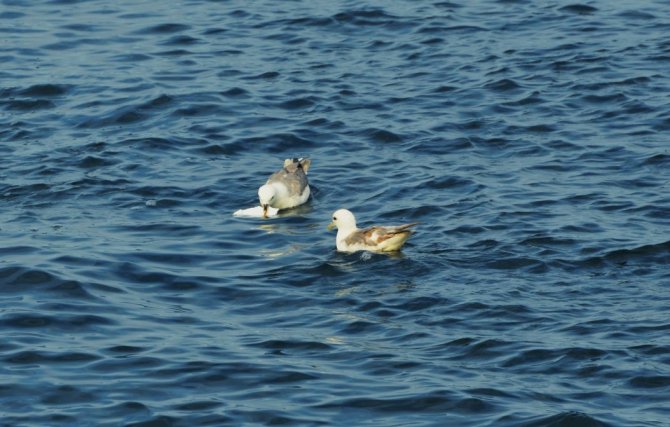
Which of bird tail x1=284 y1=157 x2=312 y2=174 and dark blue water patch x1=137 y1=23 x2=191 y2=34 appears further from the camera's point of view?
dark blue water patch x1=137 y1=23 x2=191 y2=34

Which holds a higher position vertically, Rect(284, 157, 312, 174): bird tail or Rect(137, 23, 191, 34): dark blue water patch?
Rect(137, 23, 191, 34): dark blue water patch

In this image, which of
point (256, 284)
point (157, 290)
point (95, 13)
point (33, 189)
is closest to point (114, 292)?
point (157, 290)

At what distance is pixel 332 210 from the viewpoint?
19875 millimetres

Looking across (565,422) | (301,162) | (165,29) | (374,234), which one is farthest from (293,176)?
(165,29)

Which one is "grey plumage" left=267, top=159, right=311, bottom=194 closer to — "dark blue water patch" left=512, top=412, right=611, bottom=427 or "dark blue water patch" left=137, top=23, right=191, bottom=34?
"dark blue water patch" left=512, top=412, right=611, bottom=427

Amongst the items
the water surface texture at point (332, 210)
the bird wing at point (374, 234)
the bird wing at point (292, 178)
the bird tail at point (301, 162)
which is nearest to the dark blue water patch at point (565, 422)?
the water surface texture at point (332, 210)

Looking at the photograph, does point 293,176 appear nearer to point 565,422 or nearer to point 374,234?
point 374,234

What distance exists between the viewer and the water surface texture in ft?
44.1

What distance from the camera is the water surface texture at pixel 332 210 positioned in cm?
1343

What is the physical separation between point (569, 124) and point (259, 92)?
5.46 metres

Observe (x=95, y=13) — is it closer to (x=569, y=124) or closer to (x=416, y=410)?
(x=569, y=124)

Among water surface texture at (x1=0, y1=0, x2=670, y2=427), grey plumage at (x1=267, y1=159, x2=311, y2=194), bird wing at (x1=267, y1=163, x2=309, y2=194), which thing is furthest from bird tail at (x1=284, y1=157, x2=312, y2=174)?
water surface texture at (x1=0, y1=0, x2=670, y2=427)

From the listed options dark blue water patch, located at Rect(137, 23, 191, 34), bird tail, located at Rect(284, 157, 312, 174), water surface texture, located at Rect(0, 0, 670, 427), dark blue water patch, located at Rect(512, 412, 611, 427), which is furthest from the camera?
dark blue water patch, located at Rect(137, 23, 191, 34)

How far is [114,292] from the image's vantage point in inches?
644
